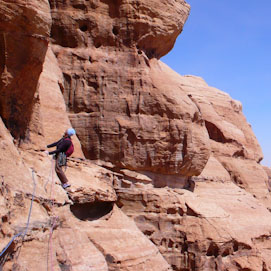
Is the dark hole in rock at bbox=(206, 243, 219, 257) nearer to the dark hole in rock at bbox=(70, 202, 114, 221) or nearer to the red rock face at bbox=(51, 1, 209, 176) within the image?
the red rock face at bbox=(51, 1, 209, 176)

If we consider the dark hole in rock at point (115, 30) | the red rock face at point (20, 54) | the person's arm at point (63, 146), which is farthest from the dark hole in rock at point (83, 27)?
the person's arm at point (63, 146)

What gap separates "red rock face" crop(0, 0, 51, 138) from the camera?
8.07 m

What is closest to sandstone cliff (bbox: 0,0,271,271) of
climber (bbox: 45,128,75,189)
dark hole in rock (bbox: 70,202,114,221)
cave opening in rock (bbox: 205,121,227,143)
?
dark hole in rock (bbox: 70,202,114,221)

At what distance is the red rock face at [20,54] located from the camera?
807 centimetres

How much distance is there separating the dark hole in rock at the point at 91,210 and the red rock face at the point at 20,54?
2.52 metres

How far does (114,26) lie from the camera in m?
14.7

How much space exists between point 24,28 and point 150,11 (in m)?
7.38

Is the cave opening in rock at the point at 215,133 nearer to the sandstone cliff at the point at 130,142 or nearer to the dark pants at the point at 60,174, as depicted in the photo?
the sandstone cliff at the point at 130,142

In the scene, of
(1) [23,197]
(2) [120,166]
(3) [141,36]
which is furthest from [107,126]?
(1) [23,197]

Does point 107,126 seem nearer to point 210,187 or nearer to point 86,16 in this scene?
point 86,16

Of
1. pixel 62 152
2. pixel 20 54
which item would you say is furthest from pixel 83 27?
pixel 62 152

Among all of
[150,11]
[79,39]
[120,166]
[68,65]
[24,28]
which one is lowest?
[120,166]

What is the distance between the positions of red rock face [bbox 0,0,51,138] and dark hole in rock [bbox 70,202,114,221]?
8.26 ft

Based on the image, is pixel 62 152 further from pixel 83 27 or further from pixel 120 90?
pixel 83 27
